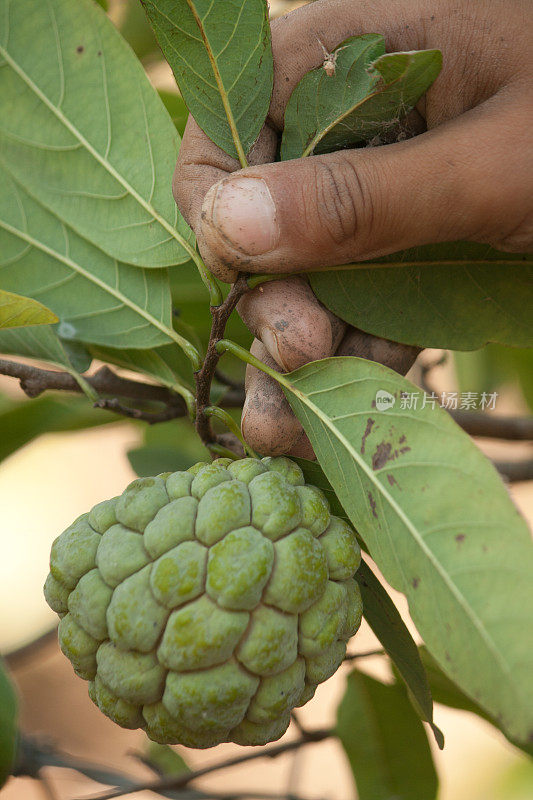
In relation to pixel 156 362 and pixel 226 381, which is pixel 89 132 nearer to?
pixel 156 362

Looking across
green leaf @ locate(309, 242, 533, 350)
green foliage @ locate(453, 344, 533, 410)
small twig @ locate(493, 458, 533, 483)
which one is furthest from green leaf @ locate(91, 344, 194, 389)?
green foliage @ locate(453, 344, 533, 410)

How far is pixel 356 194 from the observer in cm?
101

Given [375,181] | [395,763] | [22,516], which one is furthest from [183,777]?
[22,516]

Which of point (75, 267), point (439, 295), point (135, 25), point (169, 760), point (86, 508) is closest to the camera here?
point (439, 295)

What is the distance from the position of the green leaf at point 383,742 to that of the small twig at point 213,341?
1.06m

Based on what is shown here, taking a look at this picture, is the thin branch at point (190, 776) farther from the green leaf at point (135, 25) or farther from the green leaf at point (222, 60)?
the green leaf at point (135, 25)

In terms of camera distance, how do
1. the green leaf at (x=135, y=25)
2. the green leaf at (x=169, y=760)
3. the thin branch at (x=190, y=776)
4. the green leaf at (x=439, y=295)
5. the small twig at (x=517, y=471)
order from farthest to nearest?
the green leaf at (x=169, y=760) → the small twig at (x=517, y=471) → the green leaf at (x=135, y=25) → the thin branch at (x=190, y=776) → the green leaf at (x=439, y=295)

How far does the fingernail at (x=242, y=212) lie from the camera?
3.22 feet

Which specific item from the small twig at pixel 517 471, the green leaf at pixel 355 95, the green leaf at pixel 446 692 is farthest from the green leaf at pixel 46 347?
the small twig at pixel 517 471

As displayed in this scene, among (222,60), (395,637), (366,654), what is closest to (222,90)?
(222,60)

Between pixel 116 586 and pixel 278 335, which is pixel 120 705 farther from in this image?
pixel 278 335

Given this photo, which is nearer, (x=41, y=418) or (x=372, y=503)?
(x=372, y=503)

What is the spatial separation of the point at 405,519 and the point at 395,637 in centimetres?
30

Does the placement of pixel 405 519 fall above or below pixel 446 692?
above
